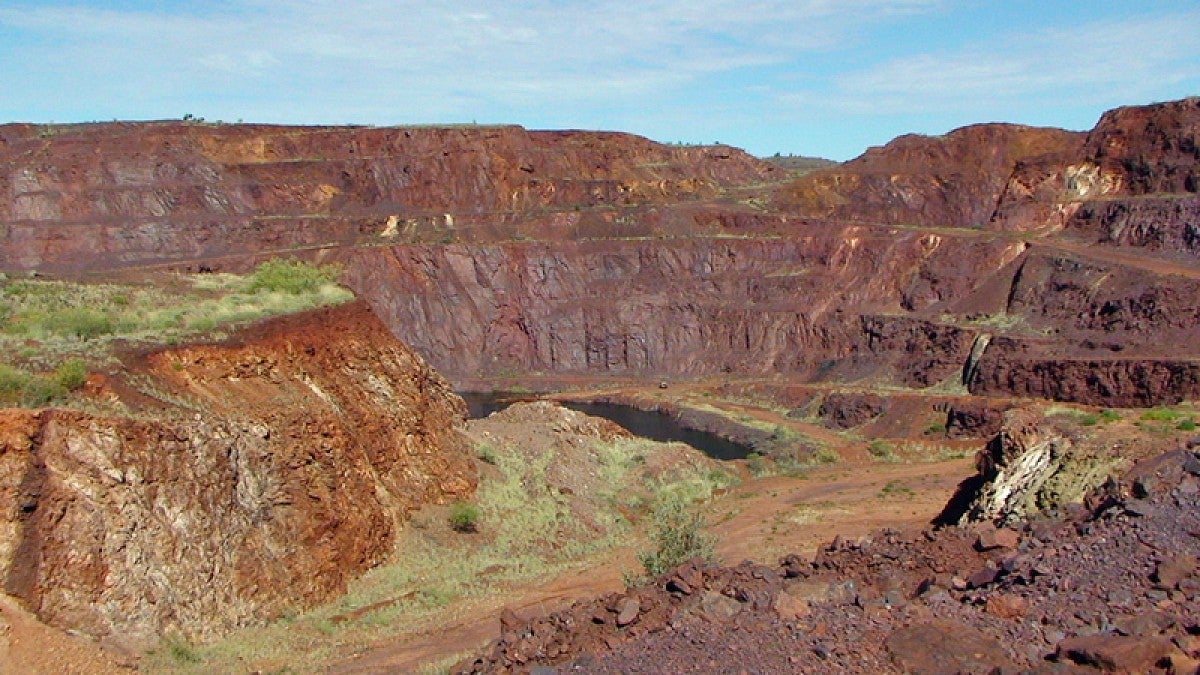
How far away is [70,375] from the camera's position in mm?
20953

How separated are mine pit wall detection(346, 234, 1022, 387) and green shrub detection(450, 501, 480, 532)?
4395cm

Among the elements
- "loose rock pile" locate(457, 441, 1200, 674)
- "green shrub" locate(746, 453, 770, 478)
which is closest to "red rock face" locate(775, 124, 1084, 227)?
"green shrub" locate(746, 453, 770, 478)

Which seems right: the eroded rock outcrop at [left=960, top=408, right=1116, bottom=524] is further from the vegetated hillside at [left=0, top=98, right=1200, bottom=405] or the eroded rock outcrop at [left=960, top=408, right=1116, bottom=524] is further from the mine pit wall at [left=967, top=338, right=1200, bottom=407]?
the vegetated hillside at [left=0, top=98, right=1200, bottom=405]

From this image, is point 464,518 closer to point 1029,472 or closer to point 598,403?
point 1029,472

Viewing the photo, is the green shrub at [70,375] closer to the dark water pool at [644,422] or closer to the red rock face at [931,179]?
the dark water pool at [644,422]

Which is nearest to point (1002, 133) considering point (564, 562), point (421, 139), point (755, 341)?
point (755, 341)

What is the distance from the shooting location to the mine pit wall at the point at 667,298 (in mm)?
73188

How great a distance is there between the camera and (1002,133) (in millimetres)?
89562

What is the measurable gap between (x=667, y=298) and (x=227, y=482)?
61067 millimetres

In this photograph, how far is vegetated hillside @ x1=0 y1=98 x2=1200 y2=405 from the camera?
6431cm

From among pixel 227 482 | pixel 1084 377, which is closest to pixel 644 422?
pixel 1084 377

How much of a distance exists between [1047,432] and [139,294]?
22766 mm

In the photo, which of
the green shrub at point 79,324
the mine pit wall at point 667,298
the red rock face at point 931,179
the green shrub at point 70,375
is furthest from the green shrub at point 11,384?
the red rock face at point 931,179

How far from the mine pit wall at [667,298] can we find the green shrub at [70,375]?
5368cm
